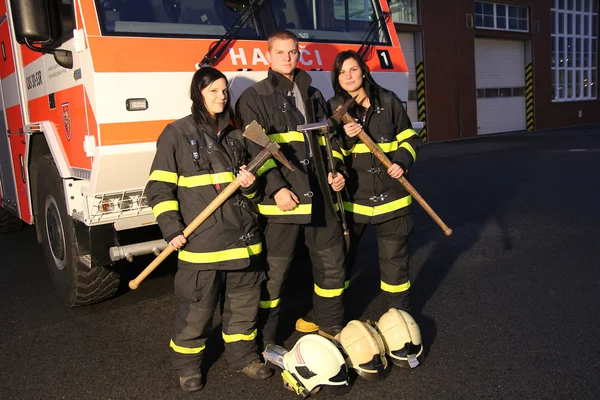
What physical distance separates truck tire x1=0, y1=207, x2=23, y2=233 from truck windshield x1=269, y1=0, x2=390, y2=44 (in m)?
4.74

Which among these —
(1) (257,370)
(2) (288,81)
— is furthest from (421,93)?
(1) (257,370)

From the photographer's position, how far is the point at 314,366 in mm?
2924

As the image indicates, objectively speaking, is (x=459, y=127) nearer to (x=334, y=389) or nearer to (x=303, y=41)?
(x=303, y=41)

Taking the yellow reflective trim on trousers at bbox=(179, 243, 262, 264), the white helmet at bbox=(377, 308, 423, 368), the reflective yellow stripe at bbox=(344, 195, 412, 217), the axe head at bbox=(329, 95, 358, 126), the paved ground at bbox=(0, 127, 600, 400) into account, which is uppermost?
the axe head at bbox=(329, 95, 358, 126)

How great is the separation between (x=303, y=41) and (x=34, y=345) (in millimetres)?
2829

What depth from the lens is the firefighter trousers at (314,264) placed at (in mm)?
3520

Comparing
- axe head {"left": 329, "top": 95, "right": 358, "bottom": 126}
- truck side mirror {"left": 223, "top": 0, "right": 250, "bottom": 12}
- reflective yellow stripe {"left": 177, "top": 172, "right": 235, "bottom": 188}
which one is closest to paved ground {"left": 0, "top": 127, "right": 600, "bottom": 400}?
reflective yellow stripe {"left": 177, "top": 172, "right": 235, "bottom": 188}

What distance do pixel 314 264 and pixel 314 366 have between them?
36.7 inches

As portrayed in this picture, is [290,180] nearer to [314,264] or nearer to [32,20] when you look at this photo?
[314,264]

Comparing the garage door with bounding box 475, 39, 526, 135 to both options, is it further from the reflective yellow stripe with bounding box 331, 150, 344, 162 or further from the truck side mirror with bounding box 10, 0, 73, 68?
the truck side mirror with bounding box 10, 0, 73, 68

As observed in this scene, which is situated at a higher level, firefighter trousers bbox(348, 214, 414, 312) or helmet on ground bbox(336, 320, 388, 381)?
firefighter trousers bbox(348, 214, 414, 312)

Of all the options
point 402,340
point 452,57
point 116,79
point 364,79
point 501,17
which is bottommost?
point 402,340

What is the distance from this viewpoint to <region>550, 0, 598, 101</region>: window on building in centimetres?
2248

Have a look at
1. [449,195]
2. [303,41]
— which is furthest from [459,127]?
[303,41]
